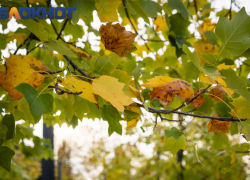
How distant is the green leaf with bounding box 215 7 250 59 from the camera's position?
554 millimetres

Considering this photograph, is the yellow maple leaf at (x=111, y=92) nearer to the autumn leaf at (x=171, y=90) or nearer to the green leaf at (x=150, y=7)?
the autumn leaf at (x=171, y=90)

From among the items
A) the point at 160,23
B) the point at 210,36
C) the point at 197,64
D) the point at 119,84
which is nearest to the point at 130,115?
the point at 119,84

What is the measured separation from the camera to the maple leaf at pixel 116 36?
56 centimetres

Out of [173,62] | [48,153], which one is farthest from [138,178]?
[173,62]

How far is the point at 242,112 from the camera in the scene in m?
0.63

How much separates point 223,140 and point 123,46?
0.78 metres

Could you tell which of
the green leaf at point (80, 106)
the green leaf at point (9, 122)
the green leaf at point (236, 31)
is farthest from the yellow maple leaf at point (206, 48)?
the green leaf at point (9, 122)

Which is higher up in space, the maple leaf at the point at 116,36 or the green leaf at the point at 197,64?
the maple leaf at the point at 116,36

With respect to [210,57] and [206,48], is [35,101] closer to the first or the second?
[210,57]

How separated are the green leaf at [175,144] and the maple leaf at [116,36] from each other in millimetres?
397

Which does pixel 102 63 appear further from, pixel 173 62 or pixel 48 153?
pixel 48 153

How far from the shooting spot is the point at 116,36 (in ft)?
1.87

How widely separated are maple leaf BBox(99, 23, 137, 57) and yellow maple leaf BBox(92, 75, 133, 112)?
0.51 feet

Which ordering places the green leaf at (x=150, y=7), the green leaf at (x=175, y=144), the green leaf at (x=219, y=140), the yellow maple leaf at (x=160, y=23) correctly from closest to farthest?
the green leaf at (x=175, y=144)
the green leaf at (x=150, y=7)
the green leaf at (x=219, y=140)
the yellow maple leaf at (x=160, y=23)
